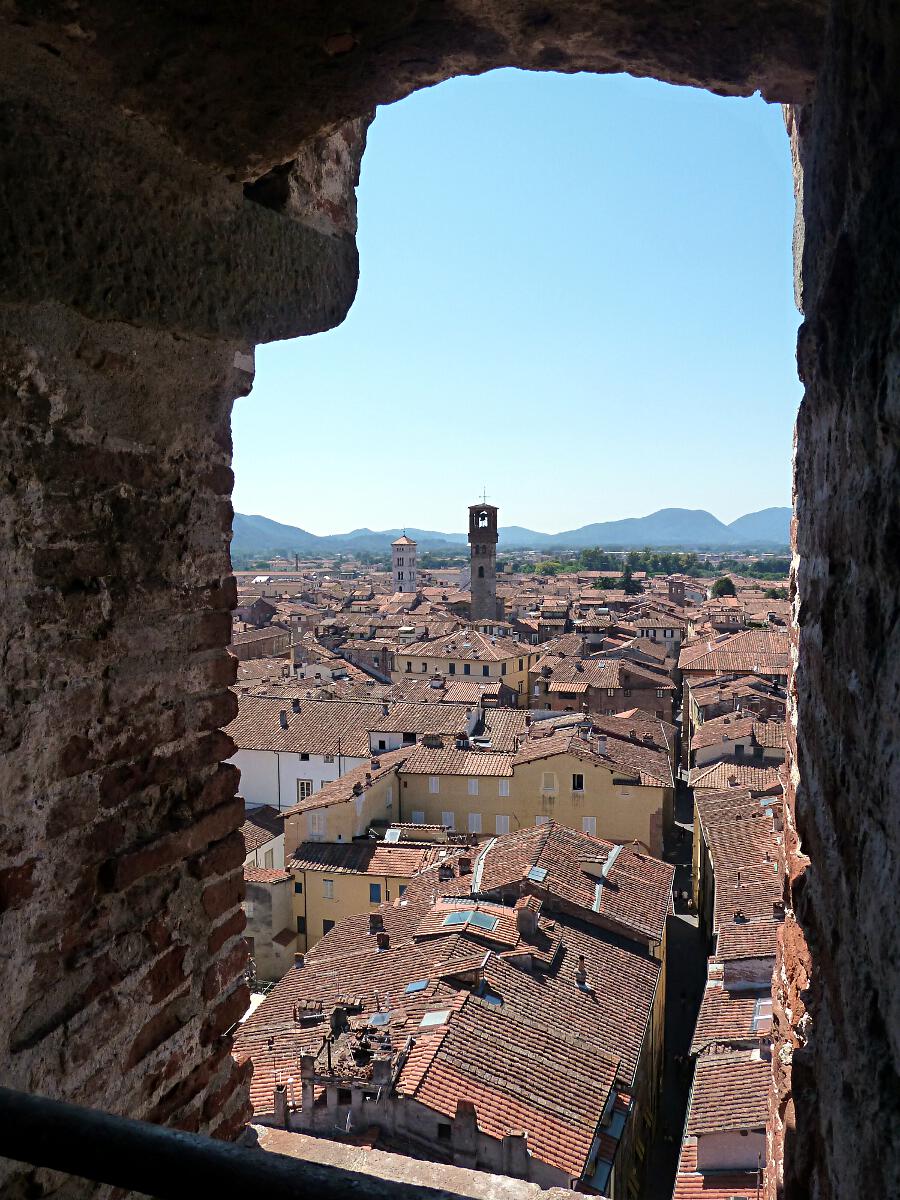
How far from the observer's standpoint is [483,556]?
6141cm

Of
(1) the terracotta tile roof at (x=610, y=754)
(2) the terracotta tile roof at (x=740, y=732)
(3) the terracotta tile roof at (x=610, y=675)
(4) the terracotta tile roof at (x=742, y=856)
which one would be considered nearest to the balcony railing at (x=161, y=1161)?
(4) the terracotta tile roof at (x=742, y=856)

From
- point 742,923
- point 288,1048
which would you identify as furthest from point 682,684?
point 288,1048

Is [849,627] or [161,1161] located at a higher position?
[849,627]

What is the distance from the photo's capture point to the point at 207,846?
2932mm

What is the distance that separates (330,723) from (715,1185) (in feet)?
65.5

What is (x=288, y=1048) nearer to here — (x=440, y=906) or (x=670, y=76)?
(x=440, y=906)

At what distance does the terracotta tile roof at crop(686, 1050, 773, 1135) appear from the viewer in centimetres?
1088

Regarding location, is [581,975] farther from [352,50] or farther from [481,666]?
[481,666]

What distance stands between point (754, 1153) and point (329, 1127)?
15.0 ft

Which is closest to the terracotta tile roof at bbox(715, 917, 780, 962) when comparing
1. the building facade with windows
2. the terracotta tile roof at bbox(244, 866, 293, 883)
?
the terracotta tile roof at bbox(244, 866, 293, 883)

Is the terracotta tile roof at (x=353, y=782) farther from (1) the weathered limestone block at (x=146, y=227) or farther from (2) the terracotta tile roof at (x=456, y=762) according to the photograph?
(1) the weathered limestone block at (x=146, y=227)

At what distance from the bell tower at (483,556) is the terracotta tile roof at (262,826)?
1372 inches

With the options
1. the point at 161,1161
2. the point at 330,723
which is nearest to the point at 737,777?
the point at 330,723

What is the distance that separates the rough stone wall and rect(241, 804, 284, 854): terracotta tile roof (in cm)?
2046
